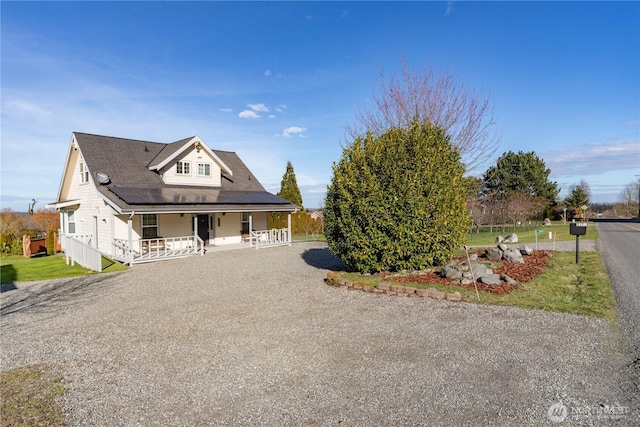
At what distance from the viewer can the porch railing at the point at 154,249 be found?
1490 cm

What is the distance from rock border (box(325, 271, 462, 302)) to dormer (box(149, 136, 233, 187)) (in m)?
13.2

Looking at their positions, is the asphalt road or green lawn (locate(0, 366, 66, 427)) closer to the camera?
green lawn (locate(0, 366, 66, 427))

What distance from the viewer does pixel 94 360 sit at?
5156mm

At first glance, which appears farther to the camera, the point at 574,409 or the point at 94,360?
the point at 94,360

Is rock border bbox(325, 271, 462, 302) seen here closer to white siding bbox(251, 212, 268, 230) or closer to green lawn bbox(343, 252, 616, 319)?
green lawn bbox(343, 252, 616, 319)

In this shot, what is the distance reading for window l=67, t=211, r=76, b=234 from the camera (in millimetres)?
20436

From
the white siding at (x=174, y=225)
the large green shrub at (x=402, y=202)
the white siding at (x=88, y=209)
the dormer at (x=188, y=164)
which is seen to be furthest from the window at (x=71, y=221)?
the large green shrub at (x=402, y=202)

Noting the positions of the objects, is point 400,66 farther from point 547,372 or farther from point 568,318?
point 547,372

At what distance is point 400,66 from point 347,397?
48.3 ft

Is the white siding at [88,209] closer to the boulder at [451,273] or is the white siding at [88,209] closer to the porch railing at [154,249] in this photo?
the porch railing at [154,249]

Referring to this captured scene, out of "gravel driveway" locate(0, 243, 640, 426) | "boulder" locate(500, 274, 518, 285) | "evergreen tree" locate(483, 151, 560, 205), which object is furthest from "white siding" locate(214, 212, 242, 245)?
"evergreen tree" locate(483, 151, 560, 205)

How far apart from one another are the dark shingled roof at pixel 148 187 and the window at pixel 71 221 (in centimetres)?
467

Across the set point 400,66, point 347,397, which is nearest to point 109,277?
point 347,397

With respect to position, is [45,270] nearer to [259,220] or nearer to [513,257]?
[259,220]
